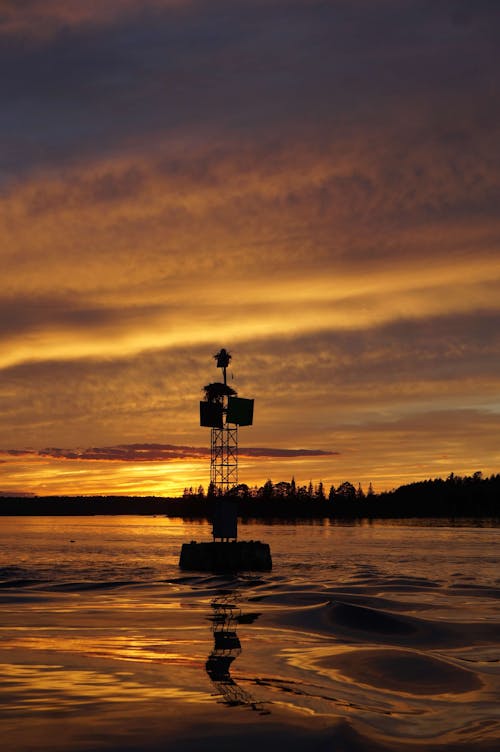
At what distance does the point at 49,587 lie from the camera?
53.5 meters

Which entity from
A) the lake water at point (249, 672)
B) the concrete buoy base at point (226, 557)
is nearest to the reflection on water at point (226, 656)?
the lake water at point (249, 672)

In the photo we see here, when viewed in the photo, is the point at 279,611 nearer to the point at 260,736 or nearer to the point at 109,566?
the point at 260,736

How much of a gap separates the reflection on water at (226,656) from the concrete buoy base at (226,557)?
21483 mm

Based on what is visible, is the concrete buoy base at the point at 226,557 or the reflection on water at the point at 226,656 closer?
the reflection on water at the point at 226,656

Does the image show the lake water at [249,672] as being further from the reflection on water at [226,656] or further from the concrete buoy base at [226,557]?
the concrete buoy base at [226,557]

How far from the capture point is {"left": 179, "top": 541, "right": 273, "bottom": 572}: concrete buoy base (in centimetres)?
6038

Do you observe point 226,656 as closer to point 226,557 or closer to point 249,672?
point 249,672

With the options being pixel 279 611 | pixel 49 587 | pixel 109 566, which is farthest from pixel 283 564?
pixel 279 611

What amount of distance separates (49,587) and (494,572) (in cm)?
3775

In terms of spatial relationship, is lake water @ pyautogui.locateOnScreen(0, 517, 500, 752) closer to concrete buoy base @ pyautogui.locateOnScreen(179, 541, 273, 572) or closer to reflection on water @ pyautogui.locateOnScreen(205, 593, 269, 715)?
reflection on water @ pyautogui.locateOnScreen(205, 593, 269, 715)

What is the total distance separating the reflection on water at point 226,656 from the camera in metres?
16.9

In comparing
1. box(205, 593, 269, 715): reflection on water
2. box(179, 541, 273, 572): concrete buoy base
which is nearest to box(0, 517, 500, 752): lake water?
box(205, 593, 269, 715): reflection on water

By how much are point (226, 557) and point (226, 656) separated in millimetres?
38460

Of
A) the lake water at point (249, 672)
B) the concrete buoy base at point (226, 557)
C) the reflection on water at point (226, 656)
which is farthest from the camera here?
the concrete buoy base at point (226, 557)
